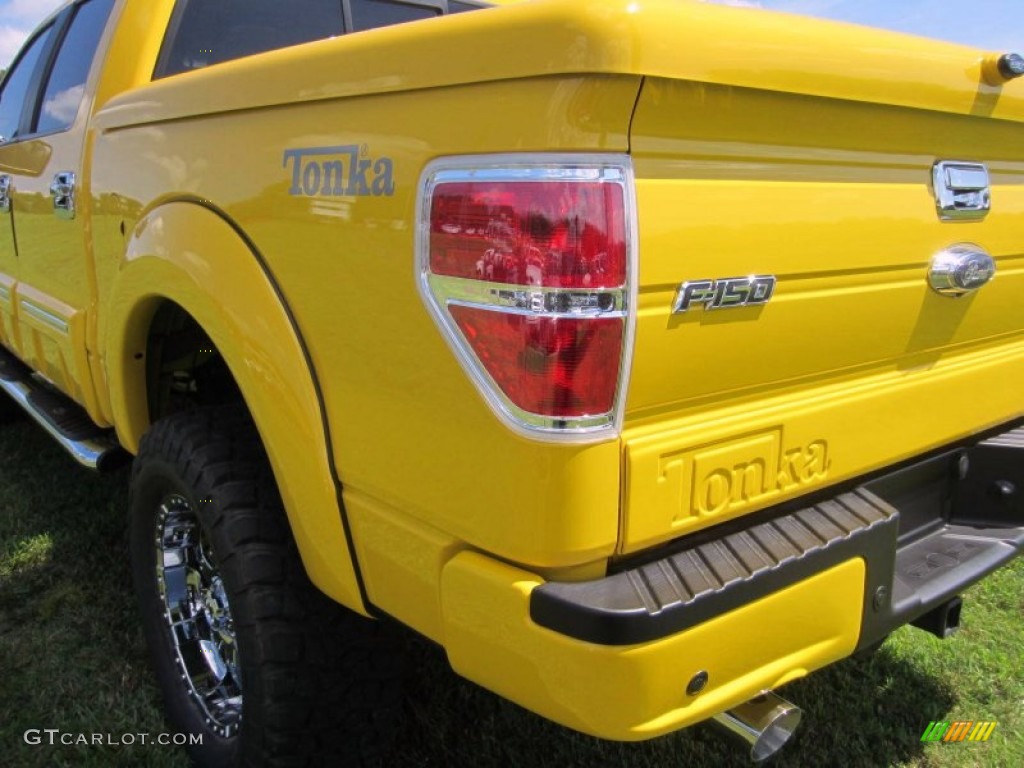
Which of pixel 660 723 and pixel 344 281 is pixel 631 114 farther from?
pixel 660 723

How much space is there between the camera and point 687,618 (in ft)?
4.49

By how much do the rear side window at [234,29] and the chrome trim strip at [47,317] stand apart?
91 centimetres

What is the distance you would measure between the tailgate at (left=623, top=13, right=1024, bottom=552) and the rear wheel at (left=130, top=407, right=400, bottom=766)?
88 cm

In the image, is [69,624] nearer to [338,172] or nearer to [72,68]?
[72,68]

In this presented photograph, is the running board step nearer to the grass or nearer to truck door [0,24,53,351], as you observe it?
truck door [0,24,53,351]

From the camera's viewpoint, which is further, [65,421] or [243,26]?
[65,421]

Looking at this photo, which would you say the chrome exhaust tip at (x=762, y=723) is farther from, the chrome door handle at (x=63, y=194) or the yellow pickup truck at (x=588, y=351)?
the chrome door handle at (x=63, y=194)

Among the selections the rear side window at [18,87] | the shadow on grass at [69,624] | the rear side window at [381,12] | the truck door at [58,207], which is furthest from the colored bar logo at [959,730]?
the rear side window at [18,87]

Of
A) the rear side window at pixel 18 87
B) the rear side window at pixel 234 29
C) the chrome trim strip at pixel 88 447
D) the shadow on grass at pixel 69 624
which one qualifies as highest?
the rear side window at pixel 234 29

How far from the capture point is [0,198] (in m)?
3.67

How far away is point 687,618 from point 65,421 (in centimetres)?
275

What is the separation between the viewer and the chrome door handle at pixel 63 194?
2.79 metres

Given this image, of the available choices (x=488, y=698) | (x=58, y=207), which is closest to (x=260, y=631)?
(x=488, y=698)

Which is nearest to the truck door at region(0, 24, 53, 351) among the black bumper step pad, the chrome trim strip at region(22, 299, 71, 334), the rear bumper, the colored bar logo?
the chrome trim strip at region(22, 299, 71, 334)
